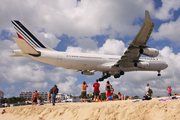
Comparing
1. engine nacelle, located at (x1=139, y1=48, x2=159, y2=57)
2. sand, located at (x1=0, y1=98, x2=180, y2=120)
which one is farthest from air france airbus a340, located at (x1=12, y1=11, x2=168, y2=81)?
sand, located at (x1=0, y1=98, x2=180, y2=120)

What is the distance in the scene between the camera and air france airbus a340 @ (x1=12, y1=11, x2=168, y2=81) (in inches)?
600

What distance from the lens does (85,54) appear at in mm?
18281

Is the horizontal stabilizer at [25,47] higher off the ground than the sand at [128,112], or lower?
higher

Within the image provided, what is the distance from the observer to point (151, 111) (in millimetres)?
6168

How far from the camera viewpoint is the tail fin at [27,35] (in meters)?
17.1

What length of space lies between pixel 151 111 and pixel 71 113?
3.82 meters

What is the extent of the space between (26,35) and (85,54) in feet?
22.8

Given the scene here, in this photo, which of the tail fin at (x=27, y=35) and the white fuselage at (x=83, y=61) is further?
the tail fin at (x=27, y=35)

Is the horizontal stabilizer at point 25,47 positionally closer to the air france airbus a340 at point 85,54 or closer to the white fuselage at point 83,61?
the air france airbus a340 at point 85,54

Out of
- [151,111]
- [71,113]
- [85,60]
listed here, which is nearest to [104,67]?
[85,60]

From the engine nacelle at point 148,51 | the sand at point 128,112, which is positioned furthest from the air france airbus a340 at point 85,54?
the sand at point 128,112

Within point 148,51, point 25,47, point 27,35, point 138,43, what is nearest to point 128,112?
point 138,43

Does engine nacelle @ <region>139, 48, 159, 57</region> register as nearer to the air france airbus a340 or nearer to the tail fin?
the air france airbus a340

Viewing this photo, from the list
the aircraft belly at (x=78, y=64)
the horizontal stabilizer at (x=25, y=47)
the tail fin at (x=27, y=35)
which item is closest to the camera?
the horizontal stabilizer at (x=25, y=47)
